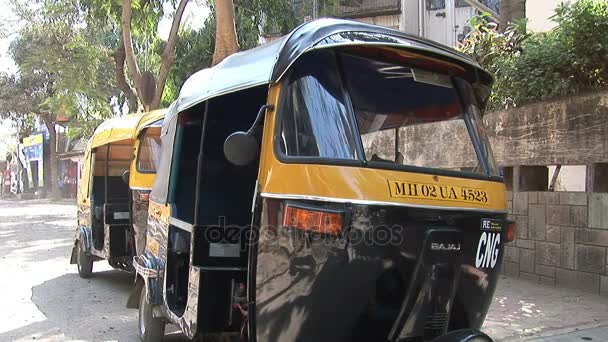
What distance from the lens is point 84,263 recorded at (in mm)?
9484

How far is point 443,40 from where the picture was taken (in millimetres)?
20500

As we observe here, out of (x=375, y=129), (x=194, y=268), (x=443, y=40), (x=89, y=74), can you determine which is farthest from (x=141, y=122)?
(x=443, y=40)

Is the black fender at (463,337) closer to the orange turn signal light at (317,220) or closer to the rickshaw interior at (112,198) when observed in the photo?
the orange turn signal light at (317,220)

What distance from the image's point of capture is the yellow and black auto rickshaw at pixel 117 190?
7.84m

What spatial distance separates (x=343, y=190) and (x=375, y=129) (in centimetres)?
75

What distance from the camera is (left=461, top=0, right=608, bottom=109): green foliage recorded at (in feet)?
22.6

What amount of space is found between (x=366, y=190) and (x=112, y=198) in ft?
24.2

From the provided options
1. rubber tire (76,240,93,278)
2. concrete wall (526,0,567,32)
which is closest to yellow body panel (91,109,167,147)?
rubber tire (76,240,93,278)

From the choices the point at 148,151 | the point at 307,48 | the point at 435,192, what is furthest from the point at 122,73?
the point at 435,192

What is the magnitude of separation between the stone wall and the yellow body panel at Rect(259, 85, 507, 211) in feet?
13.3

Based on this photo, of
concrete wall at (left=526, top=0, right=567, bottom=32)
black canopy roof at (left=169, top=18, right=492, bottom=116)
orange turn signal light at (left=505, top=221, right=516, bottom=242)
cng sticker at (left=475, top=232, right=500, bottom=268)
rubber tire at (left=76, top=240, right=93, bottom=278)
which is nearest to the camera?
black canopy roof at (left=169, top=18, right=492, bottom=116)

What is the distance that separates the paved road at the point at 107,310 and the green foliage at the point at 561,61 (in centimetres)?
255

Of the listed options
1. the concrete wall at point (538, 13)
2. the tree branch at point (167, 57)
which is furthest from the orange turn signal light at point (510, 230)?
the tree branch at point (167, 57)

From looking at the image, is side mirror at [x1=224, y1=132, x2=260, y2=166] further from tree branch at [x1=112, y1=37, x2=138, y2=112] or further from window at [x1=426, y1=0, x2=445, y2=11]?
window at [x1=426, y1=0, x2=445, y2=11]
